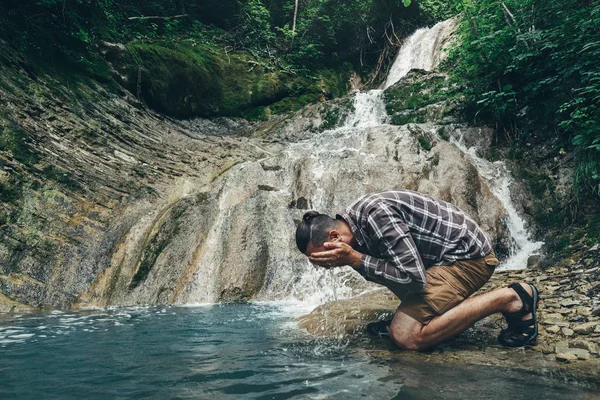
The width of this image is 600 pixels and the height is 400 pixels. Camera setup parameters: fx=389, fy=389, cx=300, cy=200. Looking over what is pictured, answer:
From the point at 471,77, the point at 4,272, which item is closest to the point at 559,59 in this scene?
the point at 471,77

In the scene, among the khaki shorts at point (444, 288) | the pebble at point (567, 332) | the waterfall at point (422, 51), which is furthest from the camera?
the waterfall at point (422, 51)

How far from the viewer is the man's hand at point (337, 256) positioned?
8.43 feet

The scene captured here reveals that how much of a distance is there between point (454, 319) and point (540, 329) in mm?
974

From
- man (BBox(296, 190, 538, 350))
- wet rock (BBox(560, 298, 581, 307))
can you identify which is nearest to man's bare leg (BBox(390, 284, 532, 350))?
man (BBox(296, 190, 538, 350))

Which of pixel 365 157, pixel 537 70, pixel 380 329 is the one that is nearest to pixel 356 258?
pixel 380 329

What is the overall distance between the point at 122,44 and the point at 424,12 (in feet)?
45.5

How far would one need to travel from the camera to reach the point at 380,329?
10.9ft

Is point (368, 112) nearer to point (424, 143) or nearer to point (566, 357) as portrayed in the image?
point (424, 143)

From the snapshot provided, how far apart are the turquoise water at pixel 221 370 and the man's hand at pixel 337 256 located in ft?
2.26

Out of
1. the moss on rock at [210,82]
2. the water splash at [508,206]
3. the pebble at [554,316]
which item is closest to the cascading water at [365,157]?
the water splash at [508,206]

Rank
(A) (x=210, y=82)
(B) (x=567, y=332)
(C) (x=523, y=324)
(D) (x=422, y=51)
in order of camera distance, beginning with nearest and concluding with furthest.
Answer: (C) (x=523, y=324), (B) (x=567, y=332), (A) (x=210, y=82), (D) (x=422, y=51)

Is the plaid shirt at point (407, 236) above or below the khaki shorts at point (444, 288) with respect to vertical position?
above

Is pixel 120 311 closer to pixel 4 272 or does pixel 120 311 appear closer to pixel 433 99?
pixel 4 272

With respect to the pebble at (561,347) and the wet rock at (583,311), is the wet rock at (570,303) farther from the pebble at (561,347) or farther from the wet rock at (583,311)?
the pebble at (561,347)
